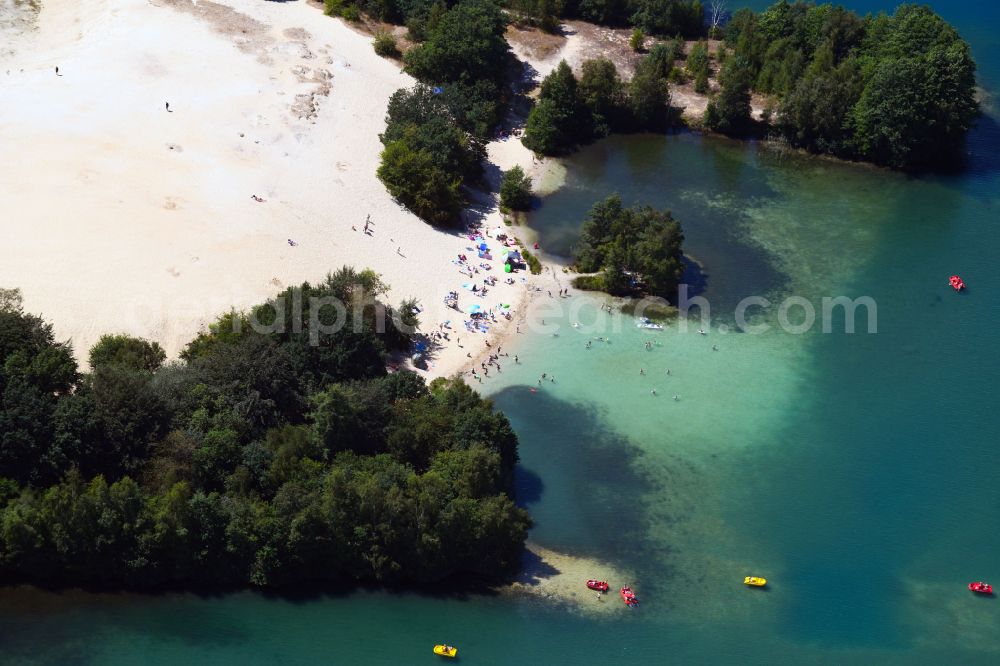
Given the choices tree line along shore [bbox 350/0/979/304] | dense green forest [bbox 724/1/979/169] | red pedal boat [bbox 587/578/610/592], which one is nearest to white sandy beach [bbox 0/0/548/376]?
tree line along shore [bbox 350/0/979/304]

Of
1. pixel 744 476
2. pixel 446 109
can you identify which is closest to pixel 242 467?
pixel 744 476

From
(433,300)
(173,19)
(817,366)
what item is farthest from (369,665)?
(173,19)

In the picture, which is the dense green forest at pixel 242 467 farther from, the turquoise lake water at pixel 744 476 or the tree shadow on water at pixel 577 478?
the tree shadow on water at pixel 577 478

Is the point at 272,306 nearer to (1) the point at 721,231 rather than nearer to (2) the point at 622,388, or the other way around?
(2) the point at 622,388

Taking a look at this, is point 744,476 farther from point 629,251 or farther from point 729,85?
point 729,85

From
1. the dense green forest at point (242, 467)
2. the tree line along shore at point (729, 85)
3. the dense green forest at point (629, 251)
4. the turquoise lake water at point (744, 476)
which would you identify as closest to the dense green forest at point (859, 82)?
the tree line along shore at point (729, 85)

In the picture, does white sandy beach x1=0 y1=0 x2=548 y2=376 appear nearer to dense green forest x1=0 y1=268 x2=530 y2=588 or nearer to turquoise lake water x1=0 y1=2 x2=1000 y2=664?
dense green forest x1=0 y1=268 x2=530 y2=588
